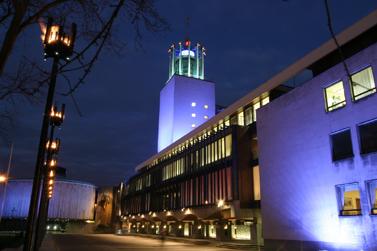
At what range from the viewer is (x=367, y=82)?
23266 millimetres

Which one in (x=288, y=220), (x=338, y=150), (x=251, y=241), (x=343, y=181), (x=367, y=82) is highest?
(x=367, y=82)

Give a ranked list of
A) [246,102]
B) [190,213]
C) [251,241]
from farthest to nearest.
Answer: [190,213], [246,102], [251,241]

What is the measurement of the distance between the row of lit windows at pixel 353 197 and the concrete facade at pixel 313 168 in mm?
271

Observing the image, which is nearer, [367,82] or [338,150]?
[367,82]

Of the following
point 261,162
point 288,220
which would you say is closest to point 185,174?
point 261,162

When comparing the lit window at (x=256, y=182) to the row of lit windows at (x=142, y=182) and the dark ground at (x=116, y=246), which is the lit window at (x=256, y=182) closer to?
the dark ground at (x=116, y=246)

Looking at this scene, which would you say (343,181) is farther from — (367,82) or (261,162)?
(261,162)

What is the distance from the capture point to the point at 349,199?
76.4 feet

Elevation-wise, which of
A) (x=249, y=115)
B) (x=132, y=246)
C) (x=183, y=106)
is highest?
(x=183, y=106)

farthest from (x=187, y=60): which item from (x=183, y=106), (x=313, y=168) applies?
(x=313, y=168)

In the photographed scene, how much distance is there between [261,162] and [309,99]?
342 inches

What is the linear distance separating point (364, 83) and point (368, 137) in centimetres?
384

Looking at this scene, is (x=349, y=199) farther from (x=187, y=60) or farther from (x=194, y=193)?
(x=187, y=60)

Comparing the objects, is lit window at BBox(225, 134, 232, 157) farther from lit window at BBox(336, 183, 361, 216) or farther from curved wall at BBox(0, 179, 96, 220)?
curved wall at BBox(0, 179, 96, 220)
